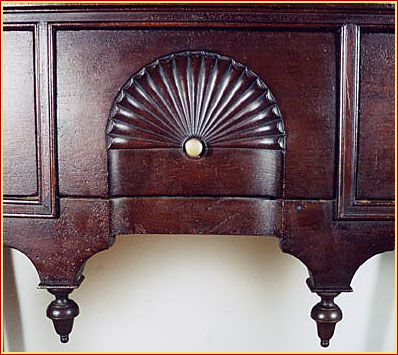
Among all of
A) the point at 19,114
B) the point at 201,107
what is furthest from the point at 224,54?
the point at 19,114

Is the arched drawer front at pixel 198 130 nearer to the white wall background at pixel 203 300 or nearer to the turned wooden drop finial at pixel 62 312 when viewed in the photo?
the turned wooden drop finial at pixel 62 312

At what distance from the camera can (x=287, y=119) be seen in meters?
0.59

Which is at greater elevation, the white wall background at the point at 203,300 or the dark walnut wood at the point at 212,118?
the dark walnut wood at the point at 212,118

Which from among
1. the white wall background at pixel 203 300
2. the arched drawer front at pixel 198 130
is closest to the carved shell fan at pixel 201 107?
the arched drawer front at pixel 198 130

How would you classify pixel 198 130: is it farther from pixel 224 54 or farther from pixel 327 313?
pixel 327 313

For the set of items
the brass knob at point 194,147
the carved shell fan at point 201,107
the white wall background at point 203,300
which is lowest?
the white wall background at point 203,300

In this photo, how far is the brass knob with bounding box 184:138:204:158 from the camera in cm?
59

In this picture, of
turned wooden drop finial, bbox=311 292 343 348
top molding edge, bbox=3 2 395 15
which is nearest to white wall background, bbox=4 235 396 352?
turned wooden drop finial, bbox=311 292 343 348

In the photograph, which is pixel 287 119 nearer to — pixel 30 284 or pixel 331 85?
pixel 331 85

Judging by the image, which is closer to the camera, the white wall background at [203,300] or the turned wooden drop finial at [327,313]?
the turned wooden drop finial at [327,313]

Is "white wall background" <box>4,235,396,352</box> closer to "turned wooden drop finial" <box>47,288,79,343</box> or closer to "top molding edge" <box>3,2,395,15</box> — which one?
"turned wooden drop finial" <box>47,288,79,343</box>

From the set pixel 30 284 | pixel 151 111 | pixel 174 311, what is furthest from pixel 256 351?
pixel 151 111

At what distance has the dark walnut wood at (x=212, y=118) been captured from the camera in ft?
1.94

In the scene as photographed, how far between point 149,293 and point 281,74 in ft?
1.35
